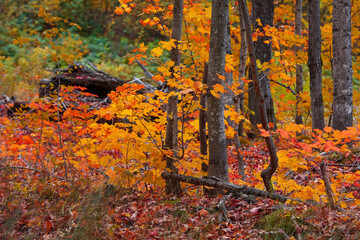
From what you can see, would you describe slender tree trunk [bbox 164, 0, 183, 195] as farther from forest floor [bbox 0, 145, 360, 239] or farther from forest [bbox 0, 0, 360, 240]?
forest floor [bbox 0, 145, 360, 239]

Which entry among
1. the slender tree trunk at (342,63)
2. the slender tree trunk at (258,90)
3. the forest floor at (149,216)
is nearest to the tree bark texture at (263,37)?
the slender tree trunk at (342,63)

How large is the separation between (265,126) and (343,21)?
337 centimetres

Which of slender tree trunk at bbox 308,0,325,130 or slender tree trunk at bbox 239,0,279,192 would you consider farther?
slender tree trunk at bbox 308,0,325,130

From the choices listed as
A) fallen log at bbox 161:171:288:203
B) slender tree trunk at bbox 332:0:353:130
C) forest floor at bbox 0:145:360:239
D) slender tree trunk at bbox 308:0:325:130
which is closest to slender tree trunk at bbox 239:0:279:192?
fallen log at bbox 161:171:288:203

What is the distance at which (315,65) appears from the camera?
6.91 meters

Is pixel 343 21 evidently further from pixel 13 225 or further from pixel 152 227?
pixel 13 225

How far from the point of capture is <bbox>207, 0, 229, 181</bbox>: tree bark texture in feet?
12.9

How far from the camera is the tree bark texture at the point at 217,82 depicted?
3939mm

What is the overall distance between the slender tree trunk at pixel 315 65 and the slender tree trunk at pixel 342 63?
0.78 metres

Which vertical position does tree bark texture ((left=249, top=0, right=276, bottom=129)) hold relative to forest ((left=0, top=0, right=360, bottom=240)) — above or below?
above

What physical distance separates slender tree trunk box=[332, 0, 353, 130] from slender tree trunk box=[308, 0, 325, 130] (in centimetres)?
78

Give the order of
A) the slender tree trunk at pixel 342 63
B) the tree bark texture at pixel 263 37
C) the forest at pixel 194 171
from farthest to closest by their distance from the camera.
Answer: the tree bark texture at pixel 263 37, the slender tree trunk at pixel 342 63, the forest at pixel 194 171

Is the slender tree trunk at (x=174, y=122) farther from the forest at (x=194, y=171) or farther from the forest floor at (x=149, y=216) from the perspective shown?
the forest floor at (x=149, y=216)

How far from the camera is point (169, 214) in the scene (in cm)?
371
